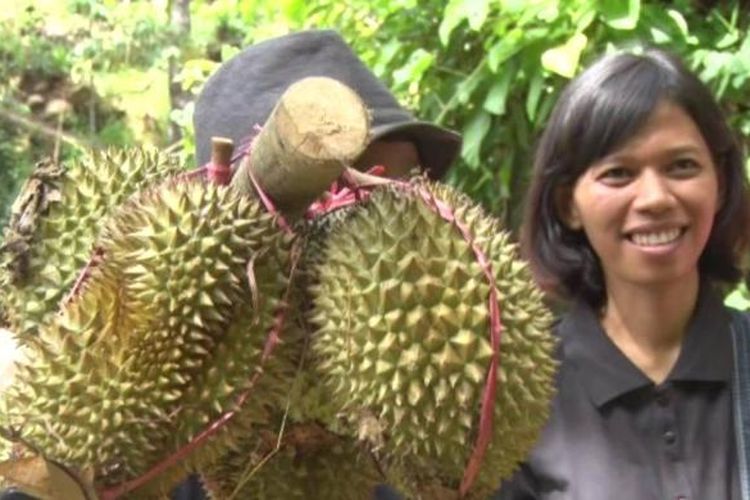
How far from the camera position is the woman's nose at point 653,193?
135 centimetres

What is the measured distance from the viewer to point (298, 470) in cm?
78

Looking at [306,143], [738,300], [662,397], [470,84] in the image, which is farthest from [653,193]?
[470,84]

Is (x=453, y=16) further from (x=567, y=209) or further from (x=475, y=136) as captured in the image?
(x=567, y=209)

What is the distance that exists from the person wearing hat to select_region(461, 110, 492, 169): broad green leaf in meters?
0.99

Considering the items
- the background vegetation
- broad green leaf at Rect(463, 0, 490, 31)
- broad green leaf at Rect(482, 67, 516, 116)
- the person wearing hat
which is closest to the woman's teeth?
the person wearing hat

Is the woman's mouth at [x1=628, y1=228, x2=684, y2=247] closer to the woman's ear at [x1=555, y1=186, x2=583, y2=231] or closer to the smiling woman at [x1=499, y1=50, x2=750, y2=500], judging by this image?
the smiling woman at [x1=499, y1=50, x2=750, y2=500]

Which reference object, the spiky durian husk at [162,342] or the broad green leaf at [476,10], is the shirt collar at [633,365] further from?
the spiky durian husk at [162,342]

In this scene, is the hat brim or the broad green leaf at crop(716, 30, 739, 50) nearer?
the hat brim

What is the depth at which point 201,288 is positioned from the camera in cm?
70

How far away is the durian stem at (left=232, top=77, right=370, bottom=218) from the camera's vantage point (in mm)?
682

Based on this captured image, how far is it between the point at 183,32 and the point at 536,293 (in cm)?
519

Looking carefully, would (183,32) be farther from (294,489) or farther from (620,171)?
(294,489)

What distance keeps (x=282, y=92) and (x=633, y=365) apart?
67 cm

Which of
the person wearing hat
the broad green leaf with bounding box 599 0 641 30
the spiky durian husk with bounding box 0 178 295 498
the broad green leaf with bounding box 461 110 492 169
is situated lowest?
the broad green leaf with bounding box 461 110 492 169
